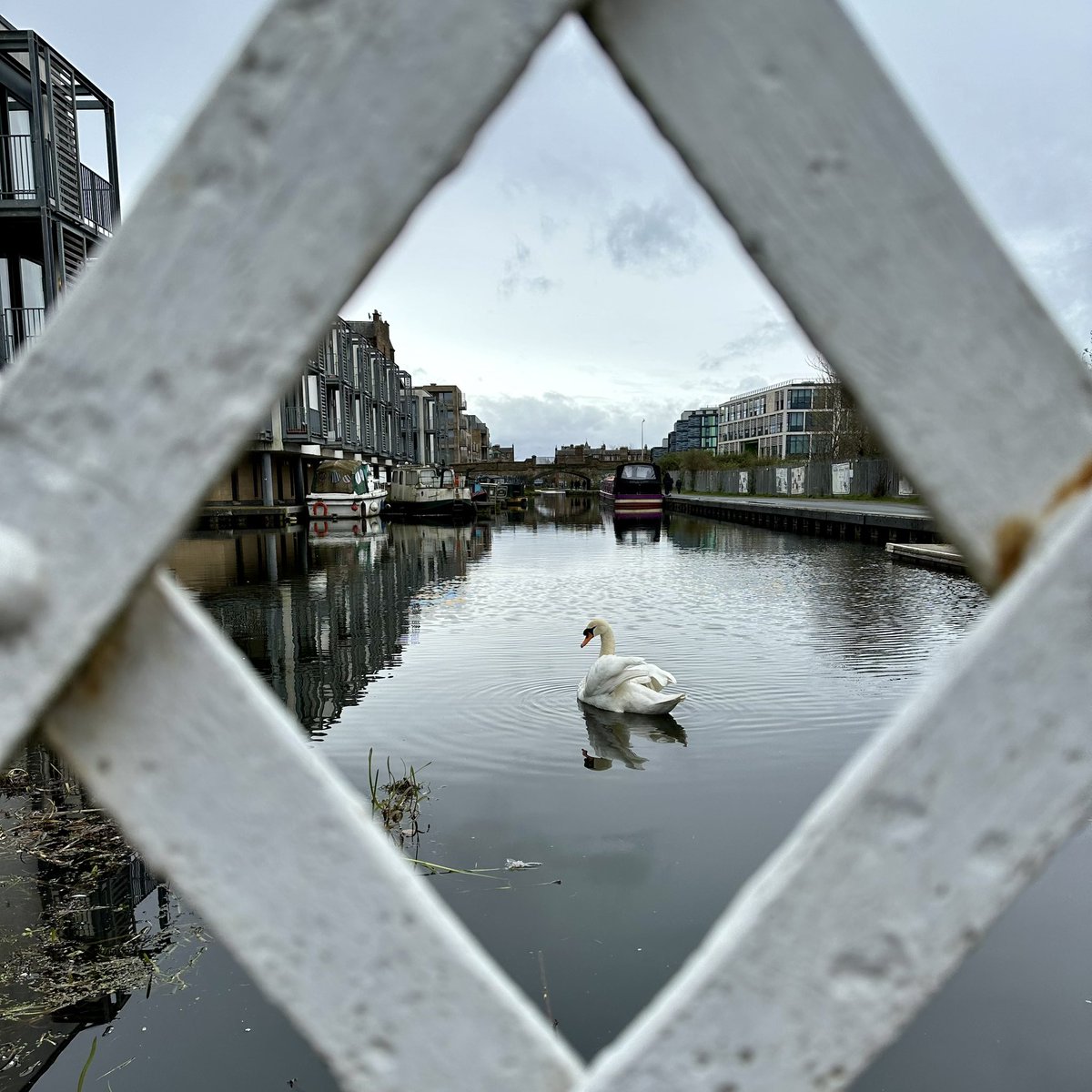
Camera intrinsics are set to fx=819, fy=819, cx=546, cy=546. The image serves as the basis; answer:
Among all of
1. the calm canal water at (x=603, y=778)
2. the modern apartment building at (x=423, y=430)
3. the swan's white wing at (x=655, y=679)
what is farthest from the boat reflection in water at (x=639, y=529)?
the modern apartment building at (x=423, y=430)

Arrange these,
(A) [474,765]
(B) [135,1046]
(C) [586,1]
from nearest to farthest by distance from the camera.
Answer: (C) [586,1] → (B) [135,1046] → (A) [474,765]

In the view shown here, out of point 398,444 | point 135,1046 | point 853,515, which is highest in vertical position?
point 398,444

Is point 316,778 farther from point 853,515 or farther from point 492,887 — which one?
point 853,515

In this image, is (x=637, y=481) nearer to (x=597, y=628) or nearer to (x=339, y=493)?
(x=339, y=493)

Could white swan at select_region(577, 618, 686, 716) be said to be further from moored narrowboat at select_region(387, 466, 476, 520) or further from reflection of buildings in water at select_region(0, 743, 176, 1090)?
moored narrowboat at select_region(387, 466, 476, 520)

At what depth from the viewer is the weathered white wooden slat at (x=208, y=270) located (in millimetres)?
530

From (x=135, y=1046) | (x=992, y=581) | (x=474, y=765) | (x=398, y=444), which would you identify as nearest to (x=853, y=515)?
(x=474, y=765)

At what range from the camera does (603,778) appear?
22.0 feet

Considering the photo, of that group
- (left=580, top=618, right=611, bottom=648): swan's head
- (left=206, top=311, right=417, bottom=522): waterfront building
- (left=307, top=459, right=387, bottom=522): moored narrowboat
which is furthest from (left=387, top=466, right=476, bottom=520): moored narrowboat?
(left=580, top=618, right=611, bottom=648): swan's head

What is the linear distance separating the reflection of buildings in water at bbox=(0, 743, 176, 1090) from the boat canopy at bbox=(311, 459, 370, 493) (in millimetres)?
31391

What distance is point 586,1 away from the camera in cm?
54

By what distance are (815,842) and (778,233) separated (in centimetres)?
43

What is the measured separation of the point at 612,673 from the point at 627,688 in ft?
0.75

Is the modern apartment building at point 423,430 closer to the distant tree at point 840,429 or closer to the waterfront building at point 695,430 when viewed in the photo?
the distant tree at point 840,429
